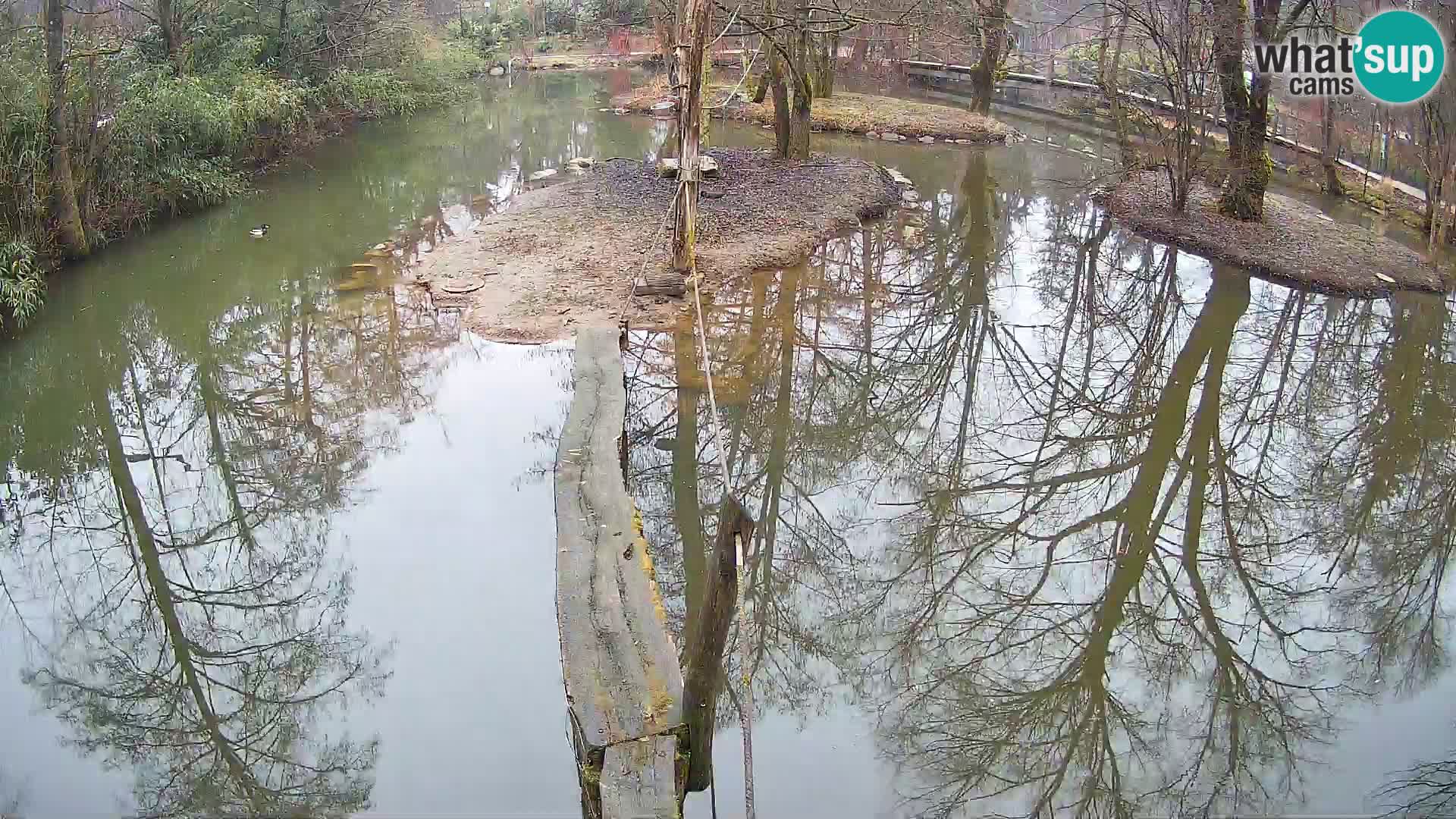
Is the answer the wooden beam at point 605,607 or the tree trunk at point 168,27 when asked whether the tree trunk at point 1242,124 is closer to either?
the wooden beam at point 605,607

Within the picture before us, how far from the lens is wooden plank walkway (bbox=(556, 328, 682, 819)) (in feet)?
11.4

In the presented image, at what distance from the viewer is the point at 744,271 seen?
32.3ft

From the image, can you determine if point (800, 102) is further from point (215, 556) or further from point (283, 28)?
point (215, 556)

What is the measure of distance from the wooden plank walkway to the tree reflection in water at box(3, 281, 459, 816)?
3.58 ft

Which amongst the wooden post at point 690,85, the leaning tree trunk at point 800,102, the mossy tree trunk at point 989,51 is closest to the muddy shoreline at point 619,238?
the leaning tree trunk at point 800,102

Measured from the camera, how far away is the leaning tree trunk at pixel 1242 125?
1038cm

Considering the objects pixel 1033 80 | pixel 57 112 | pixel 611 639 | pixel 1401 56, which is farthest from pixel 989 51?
pixel 611 639

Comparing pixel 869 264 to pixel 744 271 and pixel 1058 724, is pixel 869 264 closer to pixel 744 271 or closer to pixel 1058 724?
pixel 744 271

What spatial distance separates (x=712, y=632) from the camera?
3594mm

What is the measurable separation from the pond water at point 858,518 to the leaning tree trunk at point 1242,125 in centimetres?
112

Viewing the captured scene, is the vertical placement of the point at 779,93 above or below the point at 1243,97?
above

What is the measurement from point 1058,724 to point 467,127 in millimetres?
16837

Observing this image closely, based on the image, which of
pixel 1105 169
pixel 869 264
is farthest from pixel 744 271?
pixel 1105 169

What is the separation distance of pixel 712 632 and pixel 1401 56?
1058cm
